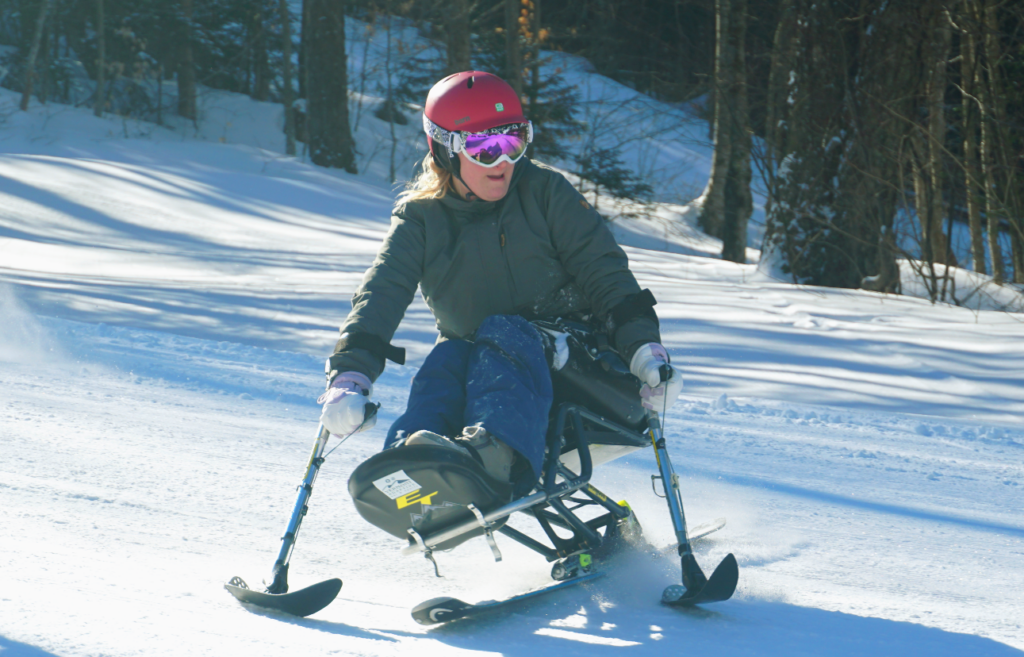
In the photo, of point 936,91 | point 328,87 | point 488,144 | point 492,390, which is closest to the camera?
point 492,390

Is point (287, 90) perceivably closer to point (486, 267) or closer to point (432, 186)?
point (432, 186)

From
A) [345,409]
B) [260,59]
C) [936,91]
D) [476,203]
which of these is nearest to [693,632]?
[345,409]

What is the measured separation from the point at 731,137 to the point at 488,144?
368 inches

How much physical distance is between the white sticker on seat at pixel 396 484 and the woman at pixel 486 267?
0.27m

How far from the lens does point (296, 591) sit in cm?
224

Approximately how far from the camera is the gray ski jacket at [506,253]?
268 cm

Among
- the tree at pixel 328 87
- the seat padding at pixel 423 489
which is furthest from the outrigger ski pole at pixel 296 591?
the tree at pixel 328 87

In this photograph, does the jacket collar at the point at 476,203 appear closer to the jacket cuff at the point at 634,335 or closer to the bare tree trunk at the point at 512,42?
the jacket cuff at the point at 634,335

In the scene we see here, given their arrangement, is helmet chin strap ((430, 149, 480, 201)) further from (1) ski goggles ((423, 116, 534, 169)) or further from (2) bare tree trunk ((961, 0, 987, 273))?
(2) bare tree trunk ((961, 0, 987, 273))

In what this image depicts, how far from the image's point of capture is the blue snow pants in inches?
90.3

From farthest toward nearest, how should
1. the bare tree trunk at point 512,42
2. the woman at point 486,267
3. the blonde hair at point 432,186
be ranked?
the bare tree trunk at point 512,42, the blonde hair at point 432,186, the woman at point 486,267

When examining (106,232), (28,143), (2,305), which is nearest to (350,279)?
(2,305)

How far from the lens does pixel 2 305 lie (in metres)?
5.95

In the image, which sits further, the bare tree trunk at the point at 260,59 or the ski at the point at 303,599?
the bare tree trunk at the point at 260,59
